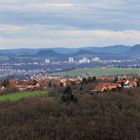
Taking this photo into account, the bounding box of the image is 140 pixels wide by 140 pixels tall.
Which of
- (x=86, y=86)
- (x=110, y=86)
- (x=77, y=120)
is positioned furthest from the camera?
(x=110, y=86)

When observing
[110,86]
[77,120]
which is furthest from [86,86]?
[77,120]

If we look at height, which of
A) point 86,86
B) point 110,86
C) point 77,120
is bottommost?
point 110,86

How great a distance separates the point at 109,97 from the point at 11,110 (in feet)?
37.1

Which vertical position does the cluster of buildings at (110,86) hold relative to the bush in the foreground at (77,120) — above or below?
below

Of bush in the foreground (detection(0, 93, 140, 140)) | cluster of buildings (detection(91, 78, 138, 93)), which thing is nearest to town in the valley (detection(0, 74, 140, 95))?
cluster of buildings (detection(91, 78, 138, 93))

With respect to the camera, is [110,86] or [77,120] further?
[110,86]

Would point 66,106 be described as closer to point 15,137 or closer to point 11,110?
point 11,110

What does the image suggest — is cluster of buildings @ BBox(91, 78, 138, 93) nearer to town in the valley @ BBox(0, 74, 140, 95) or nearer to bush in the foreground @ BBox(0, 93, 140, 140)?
town in the valley @ BBox(0, 74, 140, 95)

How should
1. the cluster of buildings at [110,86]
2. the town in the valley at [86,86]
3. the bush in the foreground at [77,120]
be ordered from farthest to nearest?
the cluster of buildings at [110,86], the town in the valley at [86,86], the bush in the foreground at [77,120]

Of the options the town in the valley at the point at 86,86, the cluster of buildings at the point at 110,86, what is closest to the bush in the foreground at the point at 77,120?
the town in the valley at the point at 86,86

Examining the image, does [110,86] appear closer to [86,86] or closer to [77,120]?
[86,86]

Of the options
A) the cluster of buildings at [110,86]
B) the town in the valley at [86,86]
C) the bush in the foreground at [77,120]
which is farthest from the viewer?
the cluster of buildings at [110,86]

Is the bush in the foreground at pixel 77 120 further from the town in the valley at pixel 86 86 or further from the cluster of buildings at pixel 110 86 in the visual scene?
the cluster of buildings at pixel 110 86

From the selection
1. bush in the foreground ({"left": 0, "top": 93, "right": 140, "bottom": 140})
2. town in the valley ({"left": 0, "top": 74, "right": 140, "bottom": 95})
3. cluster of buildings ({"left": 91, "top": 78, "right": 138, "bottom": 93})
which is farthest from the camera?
cluster of buildings ({"left": 91, "top": 78, "right": 138, "bottom": 93})
